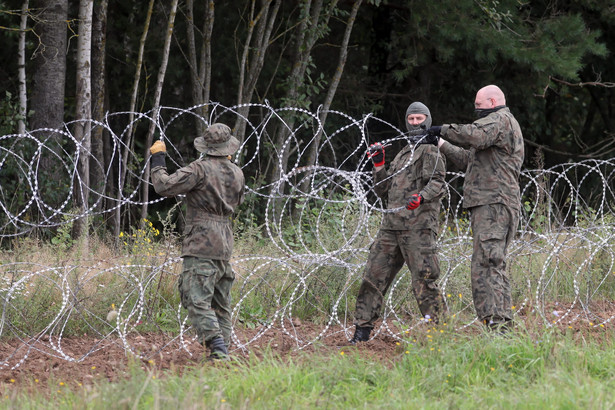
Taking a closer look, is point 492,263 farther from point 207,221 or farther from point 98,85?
point 98,85

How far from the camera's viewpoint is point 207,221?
5.97 metres

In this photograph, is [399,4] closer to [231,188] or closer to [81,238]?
[81,238]

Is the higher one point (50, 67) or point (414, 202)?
point (50, 67)

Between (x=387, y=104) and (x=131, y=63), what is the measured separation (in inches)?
195

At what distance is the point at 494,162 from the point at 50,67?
267 inches

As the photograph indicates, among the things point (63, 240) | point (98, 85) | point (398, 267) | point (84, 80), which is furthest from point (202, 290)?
point (98, 85)

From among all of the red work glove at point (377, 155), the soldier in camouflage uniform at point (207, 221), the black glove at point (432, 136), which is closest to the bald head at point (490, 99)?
the black glove at point (432, 136)

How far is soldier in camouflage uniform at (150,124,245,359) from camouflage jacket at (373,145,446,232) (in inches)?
52.6

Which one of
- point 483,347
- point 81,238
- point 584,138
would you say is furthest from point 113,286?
point 584,138

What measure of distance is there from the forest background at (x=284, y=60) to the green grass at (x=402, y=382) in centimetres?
588

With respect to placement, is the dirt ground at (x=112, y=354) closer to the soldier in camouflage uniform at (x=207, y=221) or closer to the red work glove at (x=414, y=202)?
the soldier in camouflage uniform at (x=207, y=221)

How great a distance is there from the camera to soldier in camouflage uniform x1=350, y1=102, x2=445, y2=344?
6.54m

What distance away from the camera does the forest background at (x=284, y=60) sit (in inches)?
439

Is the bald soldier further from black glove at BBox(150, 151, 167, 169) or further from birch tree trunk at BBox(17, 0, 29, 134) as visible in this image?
birch tree trunk at BBox(17, 0, 29, 134)
